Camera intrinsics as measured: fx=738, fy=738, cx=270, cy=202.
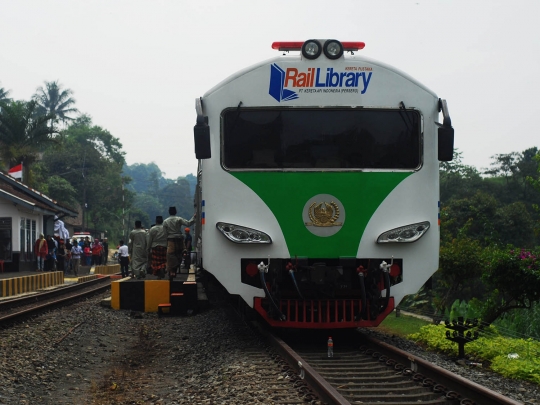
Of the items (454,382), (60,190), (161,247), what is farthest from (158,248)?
(60,190)

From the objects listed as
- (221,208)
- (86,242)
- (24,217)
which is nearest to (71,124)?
(86,242)

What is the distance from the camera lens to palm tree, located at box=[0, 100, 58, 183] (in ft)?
126

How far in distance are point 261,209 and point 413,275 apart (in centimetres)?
191

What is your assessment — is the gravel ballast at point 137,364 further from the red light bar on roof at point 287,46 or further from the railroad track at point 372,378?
the red light bar on roof at point 287,46

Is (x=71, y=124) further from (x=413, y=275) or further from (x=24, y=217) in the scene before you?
(x=413, y=275)

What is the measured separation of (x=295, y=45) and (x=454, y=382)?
182 inches

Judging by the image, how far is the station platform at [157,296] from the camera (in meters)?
12.9

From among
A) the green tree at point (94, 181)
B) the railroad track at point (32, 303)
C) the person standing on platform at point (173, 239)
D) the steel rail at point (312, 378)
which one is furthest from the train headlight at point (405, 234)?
the green tree at point (94, 181)

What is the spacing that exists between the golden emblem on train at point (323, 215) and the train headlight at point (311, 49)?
5.67 feet

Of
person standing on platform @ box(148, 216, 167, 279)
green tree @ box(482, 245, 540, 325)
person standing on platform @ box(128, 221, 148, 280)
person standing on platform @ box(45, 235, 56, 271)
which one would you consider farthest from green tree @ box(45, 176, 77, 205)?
green tree @ box(482, 245, 540, 325)

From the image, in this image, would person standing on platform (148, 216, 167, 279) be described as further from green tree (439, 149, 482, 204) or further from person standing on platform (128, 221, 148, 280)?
green tree (439, 149, 482, 204)

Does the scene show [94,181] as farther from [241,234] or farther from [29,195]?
[241,234]

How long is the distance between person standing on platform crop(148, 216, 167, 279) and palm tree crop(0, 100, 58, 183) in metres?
25.3

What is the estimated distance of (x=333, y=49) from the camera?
8609 mm
